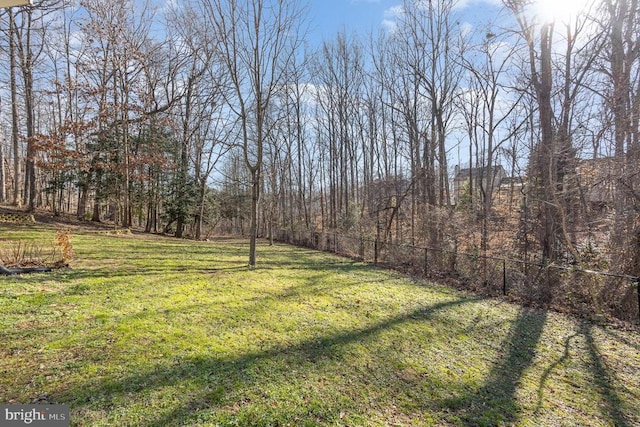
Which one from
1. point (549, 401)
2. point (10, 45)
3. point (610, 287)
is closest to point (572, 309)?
point (610, 287)

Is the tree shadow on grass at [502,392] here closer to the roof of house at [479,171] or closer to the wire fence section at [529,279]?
the wire fence section at [529,279]

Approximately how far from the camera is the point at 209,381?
2.71 m

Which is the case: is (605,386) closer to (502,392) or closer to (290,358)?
(502,392)

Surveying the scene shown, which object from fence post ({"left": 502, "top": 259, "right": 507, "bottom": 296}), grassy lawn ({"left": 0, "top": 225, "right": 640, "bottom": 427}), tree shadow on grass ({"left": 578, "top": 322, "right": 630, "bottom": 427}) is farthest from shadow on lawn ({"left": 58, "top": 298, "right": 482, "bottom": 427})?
fence post ({"left": 502, "top": 259, "right": 507, "bottom": 296})

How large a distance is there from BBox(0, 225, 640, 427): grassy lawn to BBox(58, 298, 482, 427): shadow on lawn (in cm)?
1

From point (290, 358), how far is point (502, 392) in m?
2.19

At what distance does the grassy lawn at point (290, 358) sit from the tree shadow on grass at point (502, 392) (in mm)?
15

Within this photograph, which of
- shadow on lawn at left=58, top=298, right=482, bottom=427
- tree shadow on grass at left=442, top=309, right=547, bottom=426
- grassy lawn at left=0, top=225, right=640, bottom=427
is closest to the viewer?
shadow on lawn at left=58, top=298, right=482, bottom=427

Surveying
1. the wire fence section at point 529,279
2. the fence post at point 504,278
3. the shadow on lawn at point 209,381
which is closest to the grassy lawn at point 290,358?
the shadow on lawn at point 209,381

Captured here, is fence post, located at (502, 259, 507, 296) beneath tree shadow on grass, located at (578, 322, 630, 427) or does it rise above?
above

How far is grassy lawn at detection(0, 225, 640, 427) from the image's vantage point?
8.01 feet

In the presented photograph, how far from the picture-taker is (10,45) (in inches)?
496

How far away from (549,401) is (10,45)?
65.5 feet

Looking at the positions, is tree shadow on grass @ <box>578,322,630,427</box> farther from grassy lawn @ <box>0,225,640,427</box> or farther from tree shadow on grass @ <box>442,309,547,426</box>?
tree shadow on grass @ <box>442,309,547,426</box>
